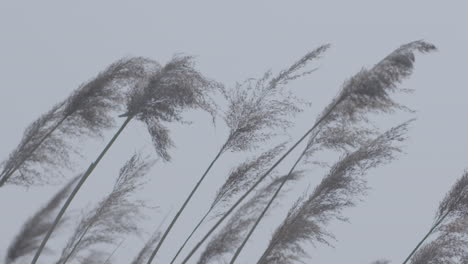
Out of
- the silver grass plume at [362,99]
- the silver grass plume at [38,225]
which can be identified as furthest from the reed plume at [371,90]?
the silver grass plume at [38,225]

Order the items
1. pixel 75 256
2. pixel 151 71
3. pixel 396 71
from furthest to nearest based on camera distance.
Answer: pixel 75 256
pixel 151 71
pixel 396 71

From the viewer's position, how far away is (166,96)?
519cm

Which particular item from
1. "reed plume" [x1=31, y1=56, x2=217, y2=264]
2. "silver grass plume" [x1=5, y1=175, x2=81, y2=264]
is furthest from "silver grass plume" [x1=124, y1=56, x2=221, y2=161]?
"silver grass plume" [x1=5, y1=175, x2=81, y2=264]

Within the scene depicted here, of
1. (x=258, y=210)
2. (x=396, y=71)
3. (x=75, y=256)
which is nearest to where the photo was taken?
(x=396, y=71)

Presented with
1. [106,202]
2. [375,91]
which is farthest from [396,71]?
[106,202]

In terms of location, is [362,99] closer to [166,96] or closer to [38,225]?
[166,96]

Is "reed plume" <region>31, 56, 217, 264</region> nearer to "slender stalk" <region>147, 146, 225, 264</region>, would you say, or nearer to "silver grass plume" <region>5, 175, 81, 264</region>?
"slender stalk" <region>147, 146, 225, 264</region>

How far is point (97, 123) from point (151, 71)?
2.73ft

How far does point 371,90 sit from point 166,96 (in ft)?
6.15

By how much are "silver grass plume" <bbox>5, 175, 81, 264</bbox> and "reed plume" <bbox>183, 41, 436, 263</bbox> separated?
239 cm

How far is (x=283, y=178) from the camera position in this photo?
6.14 metres

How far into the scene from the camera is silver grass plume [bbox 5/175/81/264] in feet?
22.0

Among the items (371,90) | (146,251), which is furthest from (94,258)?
(371,90)

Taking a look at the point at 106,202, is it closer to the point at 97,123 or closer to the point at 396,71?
the point at 97,123
